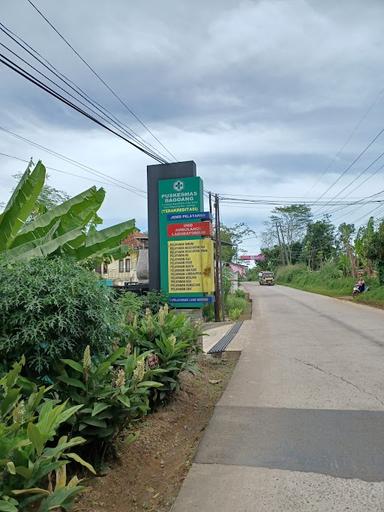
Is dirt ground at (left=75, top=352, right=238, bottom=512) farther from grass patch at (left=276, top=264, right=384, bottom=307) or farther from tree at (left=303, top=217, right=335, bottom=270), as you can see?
tree at (left=303, top=217, right=335, bottom=270)

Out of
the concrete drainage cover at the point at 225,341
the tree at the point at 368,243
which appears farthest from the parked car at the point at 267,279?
the concrete drainage cover at the point at 225,341

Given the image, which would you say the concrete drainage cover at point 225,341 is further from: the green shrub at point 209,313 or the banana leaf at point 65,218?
the banana leaf at point 65,218

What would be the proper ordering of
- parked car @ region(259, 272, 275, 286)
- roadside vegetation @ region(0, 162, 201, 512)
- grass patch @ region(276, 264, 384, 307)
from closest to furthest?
roadside vegetation @ region(0, 162, 201, 512) → grass patch @ region(276, 264, 384, 307) → parked car @ region(259, 272, 275, 286)

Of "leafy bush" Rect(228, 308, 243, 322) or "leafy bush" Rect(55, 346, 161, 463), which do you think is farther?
"leafy bush" Rect(228, 308, 243, 322)

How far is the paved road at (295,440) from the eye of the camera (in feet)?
10.7

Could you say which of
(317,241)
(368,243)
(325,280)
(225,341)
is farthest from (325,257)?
(225,341)

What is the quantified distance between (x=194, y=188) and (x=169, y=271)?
1.64m

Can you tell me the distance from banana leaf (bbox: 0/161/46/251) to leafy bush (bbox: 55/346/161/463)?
1.83 m

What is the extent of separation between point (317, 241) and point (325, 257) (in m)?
7.37

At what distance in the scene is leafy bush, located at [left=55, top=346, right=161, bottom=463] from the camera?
3.31m

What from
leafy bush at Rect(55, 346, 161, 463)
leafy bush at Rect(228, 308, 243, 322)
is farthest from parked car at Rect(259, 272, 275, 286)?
leafy bush at Rect(55, 346, 161, 463)

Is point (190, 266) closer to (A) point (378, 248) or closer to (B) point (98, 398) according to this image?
(B) point (98, 398)

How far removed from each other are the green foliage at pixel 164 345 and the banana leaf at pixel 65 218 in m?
1.29

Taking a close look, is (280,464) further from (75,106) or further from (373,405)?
(75,106)
